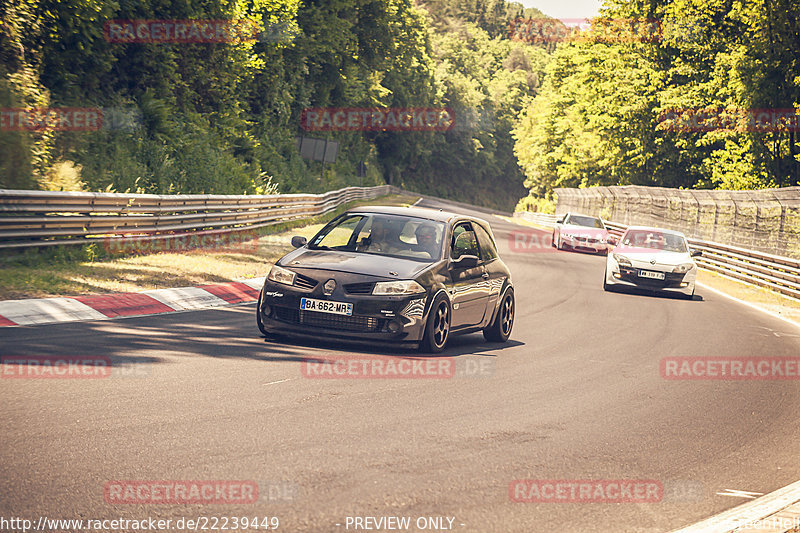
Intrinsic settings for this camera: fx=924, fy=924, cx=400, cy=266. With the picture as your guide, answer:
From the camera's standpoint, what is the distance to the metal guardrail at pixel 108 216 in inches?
535

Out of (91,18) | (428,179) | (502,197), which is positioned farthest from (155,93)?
(502,197)

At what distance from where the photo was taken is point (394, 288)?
31.7 feet

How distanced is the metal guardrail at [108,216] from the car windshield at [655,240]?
32.1 ft

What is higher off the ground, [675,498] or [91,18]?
[91,18]

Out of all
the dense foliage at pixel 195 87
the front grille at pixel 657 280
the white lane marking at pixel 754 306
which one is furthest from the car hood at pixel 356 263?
the front grille at pixel 657 280

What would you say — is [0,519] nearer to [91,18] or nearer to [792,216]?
[91,18]

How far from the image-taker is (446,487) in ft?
17.4

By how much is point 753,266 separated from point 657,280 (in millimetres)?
7416

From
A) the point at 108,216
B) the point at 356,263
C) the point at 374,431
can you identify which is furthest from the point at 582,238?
the point at 374,431

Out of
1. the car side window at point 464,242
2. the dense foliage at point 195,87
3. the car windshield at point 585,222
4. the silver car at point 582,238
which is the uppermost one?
the dense foliage at point 195,87

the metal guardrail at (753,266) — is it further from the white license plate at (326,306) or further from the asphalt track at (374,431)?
the white license plate at (326,306)

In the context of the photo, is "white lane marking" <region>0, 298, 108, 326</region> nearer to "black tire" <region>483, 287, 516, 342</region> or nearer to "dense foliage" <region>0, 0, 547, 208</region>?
"black tire" <region>483, 287, 516, 342</region>

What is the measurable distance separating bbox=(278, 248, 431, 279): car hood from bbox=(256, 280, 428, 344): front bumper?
28 centimetres

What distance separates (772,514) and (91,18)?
21.4 metres
